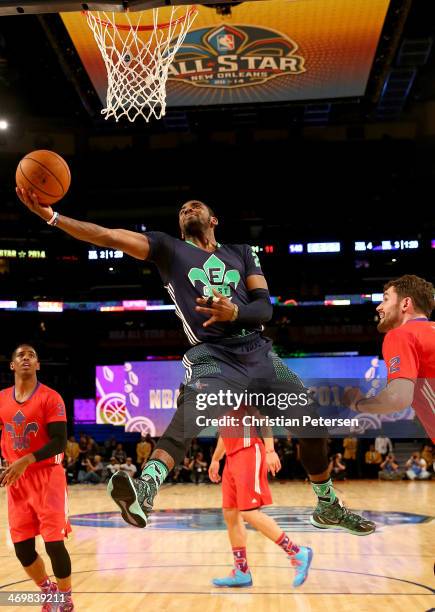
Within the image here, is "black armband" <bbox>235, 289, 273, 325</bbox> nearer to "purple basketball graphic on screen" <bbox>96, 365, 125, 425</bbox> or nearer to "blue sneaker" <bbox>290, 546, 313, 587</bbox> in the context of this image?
"blue sneaker" <bbox>290, 546, 313, 587</bbox>

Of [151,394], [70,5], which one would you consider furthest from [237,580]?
[151,394]

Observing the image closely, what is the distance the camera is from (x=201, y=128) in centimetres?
2444

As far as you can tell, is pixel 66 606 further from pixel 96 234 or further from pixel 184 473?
pixel 184 473

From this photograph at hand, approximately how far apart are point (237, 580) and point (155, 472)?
12.4 feet

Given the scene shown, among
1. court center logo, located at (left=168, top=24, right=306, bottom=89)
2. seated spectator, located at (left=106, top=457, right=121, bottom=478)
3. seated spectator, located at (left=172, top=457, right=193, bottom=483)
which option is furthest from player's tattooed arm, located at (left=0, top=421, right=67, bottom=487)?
seated spectator, located at (left=172, top=457, right=193, bottom=483)

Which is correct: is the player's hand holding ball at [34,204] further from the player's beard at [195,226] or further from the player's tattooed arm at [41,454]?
the player's tattooed arm at [41,454]

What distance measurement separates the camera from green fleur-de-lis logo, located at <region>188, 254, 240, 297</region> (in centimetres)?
418

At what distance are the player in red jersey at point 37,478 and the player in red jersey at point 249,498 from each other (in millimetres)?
1554

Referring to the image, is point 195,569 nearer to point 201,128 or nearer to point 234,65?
point 234,65

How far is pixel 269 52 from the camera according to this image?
41.4 ft

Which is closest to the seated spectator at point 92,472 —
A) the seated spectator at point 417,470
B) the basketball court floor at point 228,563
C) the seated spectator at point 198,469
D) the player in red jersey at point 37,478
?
the seated spectator at point 198,469

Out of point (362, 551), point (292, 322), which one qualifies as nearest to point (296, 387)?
point (362, 551)

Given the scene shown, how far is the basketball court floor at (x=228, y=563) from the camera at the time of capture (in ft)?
20.9

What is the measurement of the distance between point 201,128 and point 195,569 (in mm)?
18740
